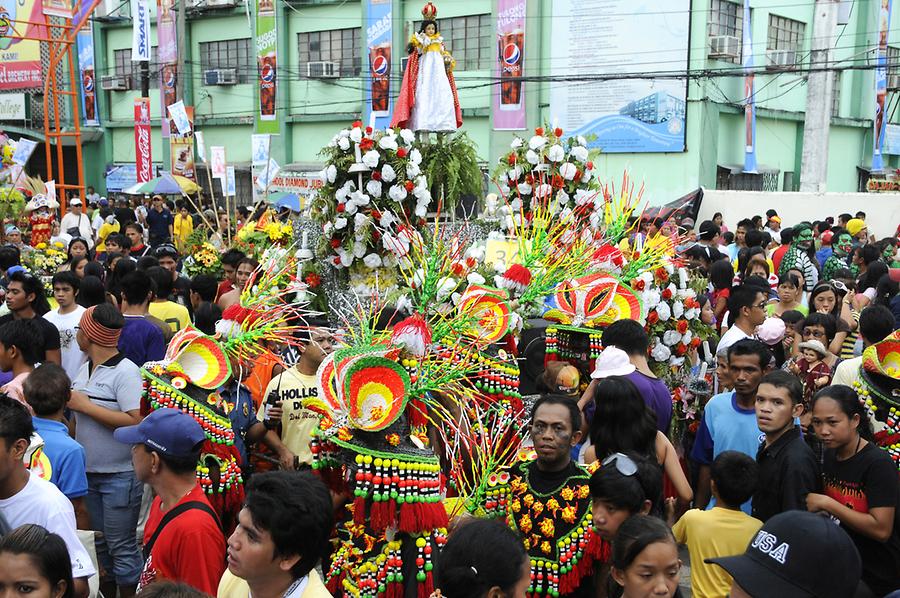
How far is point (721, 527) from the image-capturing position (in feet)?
12.2

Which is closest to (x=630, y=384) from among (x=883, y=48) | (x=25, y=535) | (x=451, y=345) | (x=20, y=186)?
(x=451, y=345)

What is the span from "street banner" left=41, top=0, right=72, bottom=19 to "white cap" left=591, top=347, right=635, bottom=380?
1581cm

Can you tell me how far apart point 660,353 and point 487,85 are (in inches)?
698

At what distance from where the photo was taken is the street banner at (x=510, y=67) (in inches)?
878

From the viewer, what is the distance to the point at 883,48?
83.8 ft

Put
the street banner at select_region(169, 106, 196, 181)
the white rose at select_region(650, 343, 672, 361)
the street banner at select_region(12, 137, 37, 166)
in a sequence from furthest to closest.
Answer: the street banner at select_region(169, 106, 196, 181) → the street banner at select_region(12, 137, 37, 166) → the white rose at select_region(650, 343, 672, 361)

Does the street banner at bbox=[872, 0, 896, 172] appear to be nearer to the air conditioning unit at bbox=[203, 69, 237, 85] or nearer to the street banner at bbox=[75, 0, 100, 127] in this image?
the air conditioning unit at bbox=[203, 69, 237, 85]

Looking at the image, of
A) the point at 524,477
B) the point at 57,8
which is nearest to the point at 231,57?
the point at 57,8

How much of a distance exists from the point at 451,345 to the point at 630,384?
972 mm

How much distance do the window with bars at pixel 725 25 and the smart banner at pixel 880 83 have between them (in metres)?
5.70

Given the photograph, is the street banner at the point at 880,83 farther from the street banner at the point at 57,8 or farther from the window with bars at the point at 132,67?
the window with bars at the point at 132,67

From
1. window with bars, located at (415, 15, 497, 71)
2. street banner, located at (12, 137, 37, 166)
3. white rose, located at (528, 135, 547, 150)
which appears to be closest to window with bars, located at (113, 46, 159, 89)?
window with bars, located at (415, 15, 497, 71)

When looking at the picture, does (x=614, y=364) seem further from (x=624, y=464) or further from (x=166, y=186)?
(x=166, y=186)

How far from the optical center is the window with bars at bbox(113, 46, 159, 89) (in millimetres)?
30562
